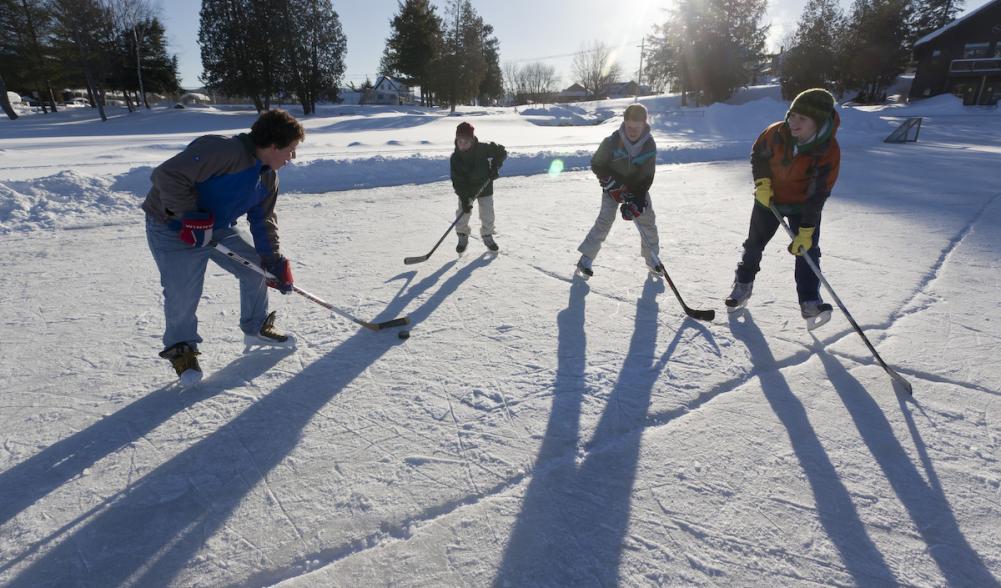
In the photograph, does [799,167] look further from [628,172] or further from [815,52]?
[815,52]

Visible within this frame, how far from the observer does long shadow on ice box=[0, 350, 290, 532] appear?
6.45 ft

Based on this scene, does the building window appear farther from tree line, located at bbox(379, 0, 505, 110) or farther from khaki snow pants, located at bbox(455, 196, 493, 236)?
khaki snow pants, located at bbox(455, 196, 493, 236)

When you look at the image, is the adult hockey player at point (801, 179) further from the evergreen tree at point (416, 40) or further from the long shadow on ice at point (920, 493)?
the evergreen tree at point (416, 40)

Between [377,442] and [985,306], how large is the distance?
4412mm

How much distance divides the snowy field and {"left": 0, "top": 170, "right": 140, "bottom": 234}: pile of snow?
23.3 inches

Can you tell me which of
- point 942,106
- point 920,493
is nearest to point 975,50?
point 942,106

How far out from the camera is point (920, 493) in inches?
76.4

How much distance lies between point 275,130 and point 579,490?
2.18m

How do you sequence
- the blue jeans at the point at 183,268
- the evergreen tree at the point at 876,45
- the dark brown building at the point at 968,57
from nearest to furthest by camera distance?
the blue jeans at the point at 183,268 < the dark brown building at the point at 968,57 < the evergreen tree at the point at 876,45

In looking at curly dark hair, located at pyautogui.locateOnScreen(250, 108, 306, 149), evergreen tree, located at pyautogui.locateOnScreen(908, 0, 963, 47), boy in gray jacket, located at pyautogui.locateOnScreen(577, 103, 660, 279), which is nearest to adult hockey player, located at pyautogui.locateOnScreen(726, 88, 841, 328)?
boy in gray jacket, located at pyautogui.locateOnScreen(577, 103, 660, 279)

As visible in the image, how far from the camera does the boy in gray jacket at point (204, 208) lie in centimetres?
229

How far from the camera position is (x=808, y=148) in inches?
115

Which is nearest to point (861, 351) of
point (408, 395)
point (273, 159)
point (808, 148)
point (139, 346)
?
point (808, 148)

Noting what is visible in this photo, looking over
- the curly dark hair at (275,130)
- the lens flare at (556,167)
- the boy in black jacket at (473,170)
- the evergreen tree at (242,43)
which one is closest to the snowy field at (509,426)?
the boy in black jacket at (473,170)
